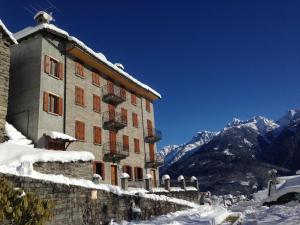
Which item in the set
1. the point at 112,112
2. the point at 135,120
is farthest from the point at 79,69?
the point at 135,120

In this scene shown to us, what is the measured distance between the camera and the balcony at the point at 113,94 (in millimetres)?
32688

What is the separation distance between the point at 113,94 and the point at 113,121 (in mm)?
2476

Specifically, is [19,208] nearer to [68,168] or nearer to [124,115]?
[68,168]

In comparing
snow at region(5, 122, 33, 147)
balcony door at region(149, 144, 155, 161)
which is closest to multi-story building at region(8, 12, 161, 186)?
snow at region(5, 122, 33, 147)

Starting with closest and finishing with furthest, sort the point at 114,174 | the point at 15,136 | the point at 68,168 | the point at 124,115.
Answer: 1. the point at 68,168
2. the point at 15,136
3. the point at 114,174
4. the point at 124,115

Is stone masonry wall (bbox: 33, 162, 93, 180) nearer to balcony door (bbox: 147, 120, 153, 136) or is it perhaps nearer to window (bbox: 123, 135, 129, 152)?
window (bbox: 123, 135, 129, 152)

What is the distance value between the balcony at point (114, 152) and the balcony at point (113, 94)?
395cm

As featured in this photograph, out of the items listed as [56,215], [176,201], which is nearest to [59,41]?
[176,201]

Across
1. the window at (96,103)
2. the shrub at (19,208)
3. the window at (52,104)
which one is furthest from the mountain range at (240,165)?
the shrub at (19,208)

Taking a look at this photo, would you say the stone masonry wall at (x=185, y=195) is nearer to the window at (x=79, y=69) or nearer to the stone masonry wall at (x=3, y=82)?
the window at (x=79, y=69)

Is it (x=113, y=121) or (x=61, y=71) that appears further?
(x=113, y=121)

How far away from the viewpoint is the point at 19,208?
419 inches

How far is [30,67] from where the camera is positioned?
26.5 m

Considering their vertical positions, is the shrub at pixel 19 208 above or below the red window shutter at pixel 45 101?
below
